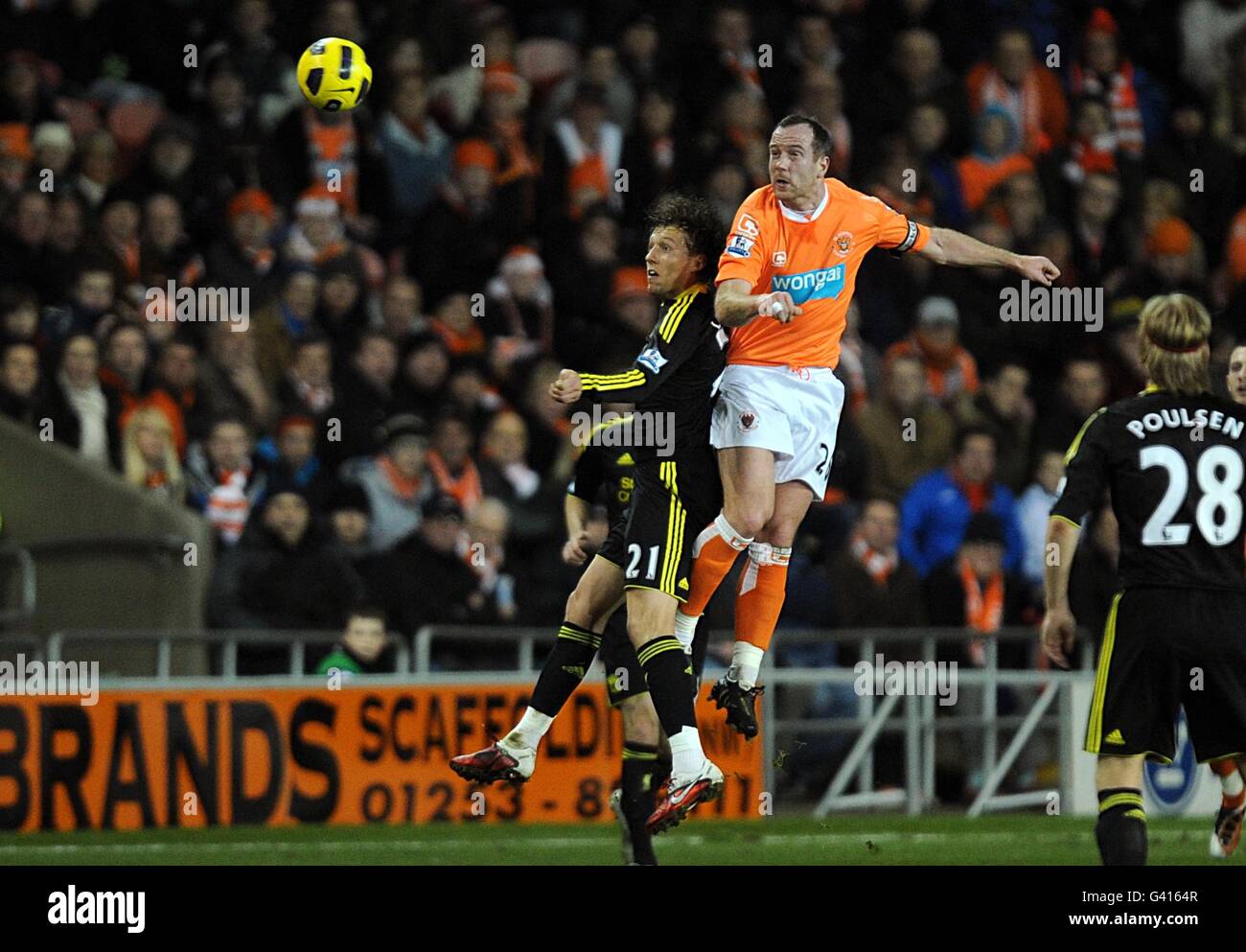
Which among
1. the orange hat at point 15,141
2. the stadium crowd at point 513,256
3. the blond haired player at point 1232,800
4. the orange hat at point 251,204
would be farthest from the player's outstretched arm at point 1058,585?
the orange hat at point 15,141

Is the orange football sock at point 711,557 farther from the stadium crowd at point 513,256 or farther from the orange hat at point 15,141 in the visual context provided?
the orange hat at point 15,141

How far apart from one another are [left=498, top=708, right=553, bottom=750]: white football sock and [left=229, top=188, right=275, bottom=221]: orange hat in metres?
6.76

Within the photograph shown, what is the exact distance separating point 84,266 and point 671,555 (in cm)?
649

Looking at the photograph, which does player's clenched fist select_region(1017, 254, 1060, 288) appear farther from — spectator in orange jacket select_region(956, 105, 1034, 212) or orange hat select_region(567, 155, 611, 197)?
spectator in orange jacket select_region(956, 105, 1034, 212)

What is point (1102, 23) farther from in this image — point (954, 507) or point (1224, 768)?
point (1224, 768)

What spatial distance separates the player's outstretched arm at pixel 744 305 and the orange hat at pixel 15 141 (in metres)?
7.55

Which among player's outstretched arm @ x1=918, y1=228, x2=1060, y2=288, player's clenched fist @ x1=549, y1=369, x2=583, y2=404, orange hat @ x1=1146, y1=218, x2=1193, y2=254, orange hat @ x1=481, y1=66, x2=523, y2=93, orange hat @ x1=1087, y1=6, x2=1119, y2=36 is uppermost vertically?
orange hat @ x1=1087, y1=6, x2=1119, y2=36

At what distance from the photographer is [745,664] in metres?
9.98

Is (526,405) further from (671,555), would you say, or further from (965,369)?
(671,555)

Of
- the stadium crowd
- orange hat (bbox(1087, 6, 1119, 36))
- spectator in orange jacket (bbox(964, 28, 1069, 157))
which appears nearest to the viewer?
the stadium crowd

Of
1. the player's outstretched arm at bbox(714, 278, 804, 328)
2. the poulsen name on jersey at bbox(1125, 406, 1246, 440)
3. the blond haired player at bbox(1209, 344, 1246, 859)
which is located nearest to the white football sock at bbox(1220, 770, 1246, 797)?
the blond haired player at bbox(1209, 344, 1246, 859)

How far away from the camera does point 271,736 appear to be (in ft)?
44.0

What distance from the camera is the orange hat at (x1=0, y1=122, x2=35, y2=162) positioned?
1547 centimetres

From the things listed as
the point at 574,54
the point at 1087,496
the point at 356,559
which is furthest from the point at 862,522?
the point at 1087,496
